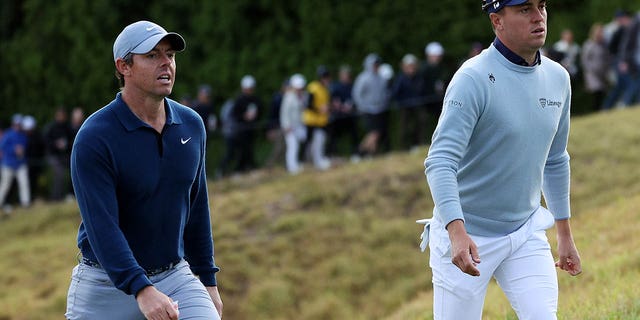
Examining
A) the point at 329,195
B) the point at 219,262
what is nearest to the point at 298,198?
the point at 329,195

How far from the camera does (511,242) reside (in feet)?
17.0

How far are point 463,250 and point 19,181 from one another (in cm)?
1903

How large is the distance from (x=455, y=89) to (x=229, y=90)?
19.8 meters

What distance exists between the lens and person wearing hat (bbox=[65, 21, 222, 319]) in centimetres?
482

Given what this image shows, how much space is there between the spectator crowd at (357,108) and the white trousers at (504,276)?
1314 cm

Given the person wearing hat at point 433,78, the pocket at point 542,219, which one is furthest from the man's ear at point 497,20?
the person wearing hat at point 433,78

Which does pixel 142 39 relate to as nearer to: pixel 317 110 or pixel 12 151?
pixel 317 110

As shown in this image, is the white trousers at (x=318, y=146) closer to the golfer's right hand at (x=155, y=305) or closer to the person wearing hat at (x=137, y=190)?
the person wearing hat at (x=137, y=190)

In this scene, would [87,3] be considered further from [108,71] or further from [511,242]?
[511,242]

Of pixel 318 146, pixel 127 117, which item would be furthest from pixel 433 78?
pixel 127 117

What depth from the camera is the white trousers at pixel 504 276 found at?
5102 millimetres

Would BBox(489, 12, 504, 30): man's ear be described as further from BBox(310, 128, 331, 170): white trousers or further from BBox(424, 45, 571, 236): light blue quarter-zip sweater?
BBox(310, 128, 331, 170): white trousers

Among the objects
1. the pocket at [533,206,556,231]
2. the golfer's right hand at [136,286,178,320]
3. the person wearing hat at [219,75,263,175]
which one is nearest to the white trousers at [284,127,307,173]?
the person wearing hat at [219,75,263,175]

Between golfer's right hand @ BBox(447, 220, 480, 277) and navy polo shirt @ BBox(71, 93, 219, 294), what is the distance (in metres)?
1.22
